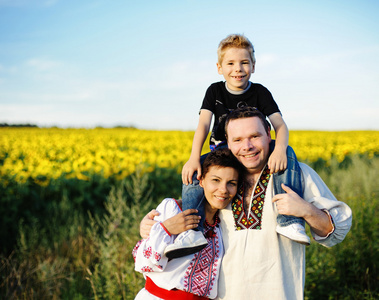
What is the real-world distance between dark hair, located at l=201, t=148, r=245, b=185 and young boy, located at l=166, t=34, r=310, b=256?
76 millimetres

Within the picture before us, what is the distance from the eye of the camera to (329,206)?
7.45 feet

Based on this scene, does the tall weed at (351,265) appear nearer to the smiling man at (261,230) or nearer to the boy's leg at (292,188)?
the smiling man at (261,230)

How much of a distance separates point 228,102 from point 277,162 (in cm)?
68

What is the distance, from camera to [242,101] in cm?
270

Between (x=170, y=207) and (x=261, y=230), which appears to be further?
(x=170, y=207)

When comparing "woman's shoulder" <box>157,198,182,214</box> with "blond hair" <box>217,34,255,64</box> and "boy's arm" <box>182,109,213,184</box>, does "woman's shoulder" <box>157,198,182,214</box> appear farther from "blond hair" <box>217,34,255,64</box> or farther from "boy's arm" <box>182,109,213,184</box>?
"blond hair" <box>217,34,255,64</box>

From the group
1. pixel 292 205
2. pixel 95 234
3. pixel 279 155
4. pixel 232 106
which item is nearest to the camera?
pixel 292 205

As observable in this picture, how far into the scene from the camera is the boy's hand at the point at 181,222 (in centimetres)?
221

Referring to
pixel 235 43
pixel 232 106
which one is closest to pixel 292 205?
pixel 232 106

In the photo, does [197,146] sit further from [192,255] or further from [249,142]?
[192,255]

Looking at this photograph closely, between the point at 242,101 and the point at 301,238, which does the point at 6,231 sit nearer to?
the point at 242,101

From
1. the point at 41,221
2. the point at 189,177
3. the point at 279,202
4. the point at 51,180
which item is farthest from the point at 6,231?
the point at 279,202

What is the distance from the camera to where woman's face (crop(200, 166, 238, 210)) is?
7.43 ft

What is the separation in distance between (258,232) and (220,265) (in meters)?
0.32
